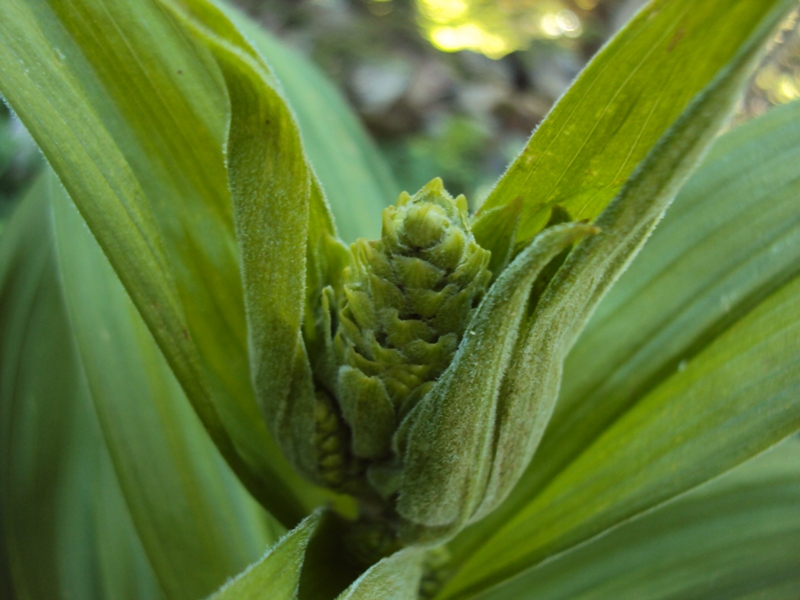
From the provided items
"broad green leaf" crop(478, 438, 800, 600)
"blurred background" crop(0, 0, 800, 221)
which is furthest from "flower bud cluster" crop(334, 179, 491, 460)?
"blurred background" crop(0, 0, 800, 221)

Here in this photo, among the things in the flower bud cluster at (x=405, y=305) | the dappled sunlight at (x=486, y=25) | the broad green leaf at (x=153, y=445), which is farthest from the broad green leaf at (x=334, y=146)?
the dappled sunlight at (x=486, y=25)

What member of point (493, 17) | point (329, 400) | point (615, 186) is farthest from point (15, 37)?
point (493, 17)

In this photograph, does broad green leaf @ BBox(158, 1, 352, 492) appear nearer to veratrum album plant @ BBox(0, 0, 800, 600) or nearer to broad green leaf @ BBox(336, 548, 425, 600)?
veratrum album plant @ BBox(0, 0, 800, 600)

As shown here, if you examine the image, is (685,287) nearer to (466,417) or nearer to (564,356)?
(564,356)

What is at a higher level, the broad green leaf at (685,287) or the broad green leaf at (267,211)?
the broad green leaf at (267,211)

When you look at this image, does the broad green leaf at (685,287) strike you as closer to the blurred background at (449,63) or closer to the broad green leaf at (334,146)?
the broad green leaf at (334,146)

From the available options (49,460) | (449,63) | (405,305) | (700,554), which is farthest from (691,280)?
(449,63)

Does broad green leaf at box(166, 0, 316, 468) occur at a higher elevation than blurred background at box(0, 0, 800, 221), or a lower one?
higher
